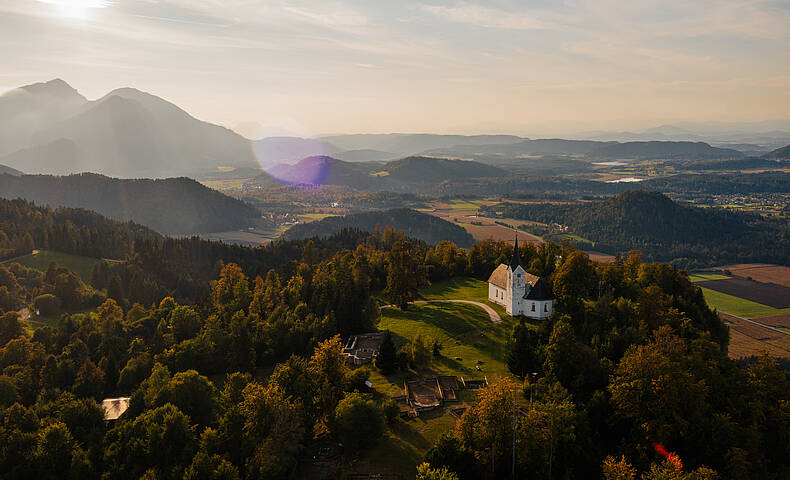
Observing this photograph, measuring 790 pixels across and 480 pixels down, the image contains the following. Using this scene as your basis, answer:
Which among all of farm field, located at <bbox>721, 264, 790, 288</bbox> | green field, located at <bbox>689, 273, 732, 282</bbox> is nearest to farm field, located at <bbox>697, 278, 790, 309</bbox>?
green field, located at <bbox>689, 273, 732, 282</bbox>

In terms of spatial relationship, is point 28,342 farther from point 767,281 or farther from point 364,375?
point 767,281

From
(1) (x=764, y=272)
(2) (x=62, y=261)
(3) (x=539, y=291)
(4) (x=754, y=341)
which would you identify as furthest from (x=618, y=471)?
(1) (x=764, y=272)

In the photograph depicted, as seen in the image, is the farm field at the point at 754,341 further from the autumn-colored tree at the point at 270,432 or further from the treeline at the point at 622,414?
the autumn-colored tree at the point at 270,432

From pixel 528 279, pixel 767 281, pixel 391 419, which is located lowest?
pixel 767 281

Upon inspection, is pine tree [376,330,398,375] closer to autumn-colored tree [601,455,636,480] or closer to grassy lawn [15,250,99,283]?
autumn-colored tree [601,455,636,480]

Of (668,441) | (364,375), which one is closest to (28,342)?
(364,375)
